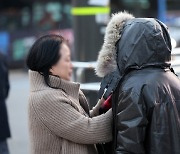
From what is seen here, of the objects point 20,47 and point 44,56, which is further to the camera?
point 20,47

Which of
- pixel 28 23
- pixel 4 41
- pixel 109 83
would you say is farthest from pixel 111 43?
pixel 28 23

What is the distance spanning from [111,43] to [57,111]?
0.46 m

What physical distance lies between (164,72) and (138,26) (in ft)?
0.85

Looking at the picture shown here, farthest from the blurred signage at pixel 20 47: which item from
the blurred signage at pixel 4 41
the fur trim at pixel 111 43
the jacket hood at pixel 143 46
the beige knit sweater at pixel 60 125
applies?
the jacket hood at pixel 143 46

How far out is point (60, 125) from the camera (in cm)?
280

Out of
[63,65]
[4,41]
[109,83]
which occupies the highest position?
[63,65]

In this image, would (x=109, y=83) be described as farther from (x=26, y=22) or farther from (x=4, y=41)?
(x=26, y=22)

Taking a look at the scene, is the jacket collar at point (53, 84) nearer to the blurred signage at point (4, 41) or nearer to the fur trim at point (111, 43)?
the fur trim at point (111, 43)

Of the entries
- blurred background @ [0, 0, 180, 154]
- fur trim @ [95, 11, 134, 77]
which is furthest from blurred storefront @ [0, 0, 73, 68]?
fur trim @ [95, 11, 134, 77]

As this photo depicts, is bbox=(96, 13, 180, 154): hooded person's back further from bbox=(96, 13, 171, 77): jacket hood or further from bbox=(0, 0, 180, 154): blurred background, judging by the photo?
bbox=(0, 0, 180, 154): blurred background

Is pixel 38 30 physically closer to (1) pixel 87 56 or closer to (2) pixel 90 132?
(1) pixel 87 56

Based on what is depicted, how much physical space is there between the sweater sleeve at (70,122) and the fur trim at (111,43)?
11.3 inches

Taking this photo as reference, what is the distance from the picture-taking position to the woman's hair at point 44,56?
288 cm

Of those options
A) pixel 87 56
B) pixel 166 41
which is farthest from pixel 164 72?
pixel 87 56
